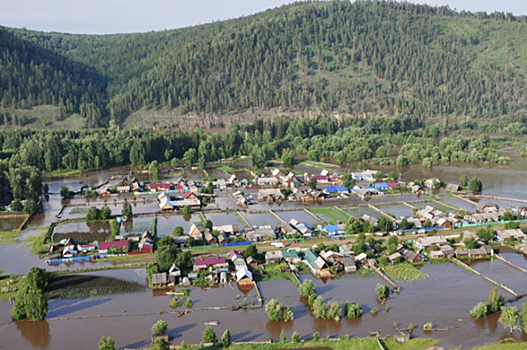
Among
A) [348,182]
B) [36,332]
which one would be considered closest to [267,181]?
[348,182]

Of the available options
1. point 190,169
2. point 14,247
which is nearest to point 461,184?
point 190,169

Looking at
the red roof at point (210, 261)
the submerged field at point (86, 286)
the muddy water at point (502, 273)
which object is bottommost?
the muddy water at point (502, 273)

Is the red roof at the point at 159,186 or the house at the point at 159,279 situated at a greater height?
the red roof at the point at 159,186

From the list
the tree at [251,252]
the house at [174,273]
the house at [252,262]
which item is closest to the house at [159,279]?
the house at [174,273]

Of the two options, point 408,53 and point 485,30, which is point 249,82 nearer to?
point 408,53

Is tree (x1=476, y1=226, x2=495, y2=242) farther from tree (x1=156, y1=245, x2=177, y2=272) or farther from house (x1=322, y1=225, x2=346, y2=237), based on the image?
tree (x1=156, y1=245, x2=177, y2=272)

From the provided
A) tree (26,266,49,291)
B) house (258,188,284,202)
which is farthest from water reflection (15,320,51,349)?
house (258,188,284,202)

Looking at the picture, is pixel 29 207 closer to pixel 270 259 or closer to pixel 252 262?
pixel 252 262

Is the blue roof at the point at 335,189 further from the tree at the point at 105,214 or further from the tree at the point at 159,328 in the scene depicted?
the tree at the point at 159,328
